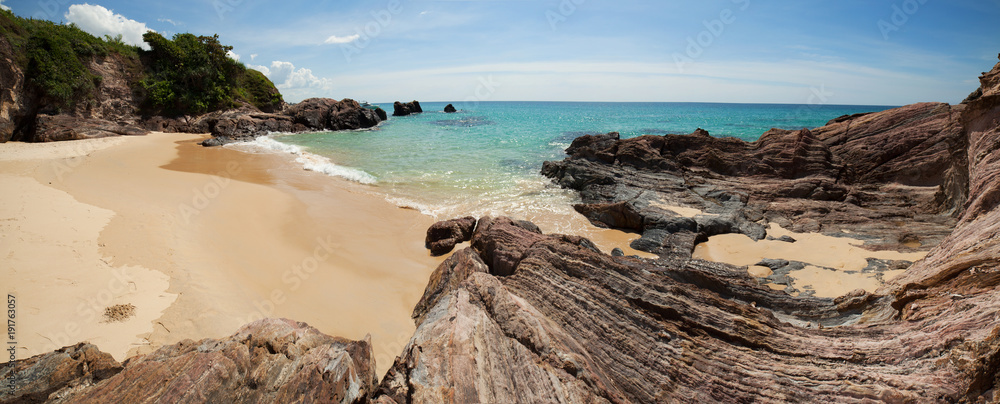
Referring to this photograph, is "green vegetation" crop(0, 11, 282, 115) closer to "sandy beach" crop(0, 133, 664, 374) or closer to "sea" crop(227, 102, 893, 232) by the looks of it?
"sea" crop(227, 102, 893, 232)

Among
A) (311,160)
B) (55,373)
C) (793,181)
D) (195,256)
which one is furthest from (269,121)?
(793,181)

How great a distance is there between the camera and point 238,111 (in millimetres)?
30953

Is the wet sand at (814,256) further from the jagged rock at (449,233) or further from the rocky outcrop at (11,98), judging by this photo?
the rocky outcrop at (11,98)

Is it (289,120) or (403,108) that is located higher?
(403,108)

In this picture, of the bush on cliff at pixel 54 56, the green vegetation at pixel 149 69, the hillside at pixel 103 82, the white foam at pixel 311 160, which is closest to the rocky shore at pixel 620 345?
the white foam at pixel 311 160

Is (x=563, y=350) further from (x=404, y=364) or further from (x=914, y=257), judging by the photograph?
(x=914, y=257)

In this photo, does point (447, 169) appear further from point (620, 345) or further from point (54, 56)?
point (54, 56)

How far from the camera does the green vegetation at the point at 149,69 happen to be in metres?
19.6

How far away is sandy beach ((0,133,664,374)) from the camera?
457 centimetres

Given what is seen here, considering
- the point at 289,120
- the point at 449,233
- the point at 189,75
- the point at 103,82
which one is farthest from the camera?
the point at 289,120

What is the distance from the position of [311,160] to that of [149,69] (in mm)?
21014

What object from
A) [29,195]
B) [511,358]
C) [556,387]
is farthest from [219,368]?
[29,195]

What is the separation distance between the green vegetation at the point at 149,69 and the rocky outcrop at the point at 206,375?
88.9 ft

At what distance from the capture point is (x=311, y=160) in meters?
18.5
